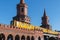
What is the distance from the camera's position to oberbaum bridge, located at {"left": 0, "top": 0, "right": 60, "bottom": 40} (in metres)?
41.0

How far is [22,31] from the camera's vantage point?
44.9 meters

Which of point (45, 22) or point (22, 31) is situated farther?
point (45, 22)

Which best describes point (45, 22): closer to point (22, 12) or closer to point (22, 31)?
point (22, 12)

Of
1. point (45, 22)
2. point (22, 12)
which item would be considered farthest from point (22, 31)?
point (45, 22)

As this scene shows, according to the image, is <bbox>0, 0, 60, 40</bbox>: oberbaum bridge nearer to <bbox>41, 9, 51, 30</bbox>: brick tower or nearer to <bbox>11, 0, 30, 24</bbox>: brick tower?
<bbox>11, 0, 30, 24</bbox>: brick tower

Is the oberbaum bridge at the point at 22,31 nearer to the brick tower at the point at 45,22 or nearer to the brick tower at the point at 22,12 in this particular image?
the brick tower at the point at 22,12

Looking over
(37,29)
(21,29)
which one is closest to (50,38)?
(37,29)

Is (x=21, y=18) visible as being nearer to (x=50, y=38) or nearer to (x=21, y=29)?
(x=50, y=38)

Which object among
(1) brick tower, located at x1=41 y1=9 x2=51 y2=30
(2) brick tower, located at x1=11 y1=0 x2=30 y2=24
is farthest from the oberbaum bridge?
(1) brick tower, located at x1=41 y1=9 x2=51 y2=30

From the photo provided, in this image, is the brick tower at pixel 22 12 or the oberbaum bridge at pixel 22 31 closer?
the oberbaum bridge at pixel 22 31

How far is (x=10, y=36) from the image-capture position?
146ft

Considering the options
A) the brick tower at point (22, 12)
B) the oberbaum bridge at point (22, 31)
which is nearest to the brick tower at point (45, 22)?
the oberbaum bridge at point (22, 31)

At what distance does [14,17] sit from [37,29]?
48.4 ft

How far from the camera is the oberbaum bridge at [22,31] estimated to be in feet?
134
